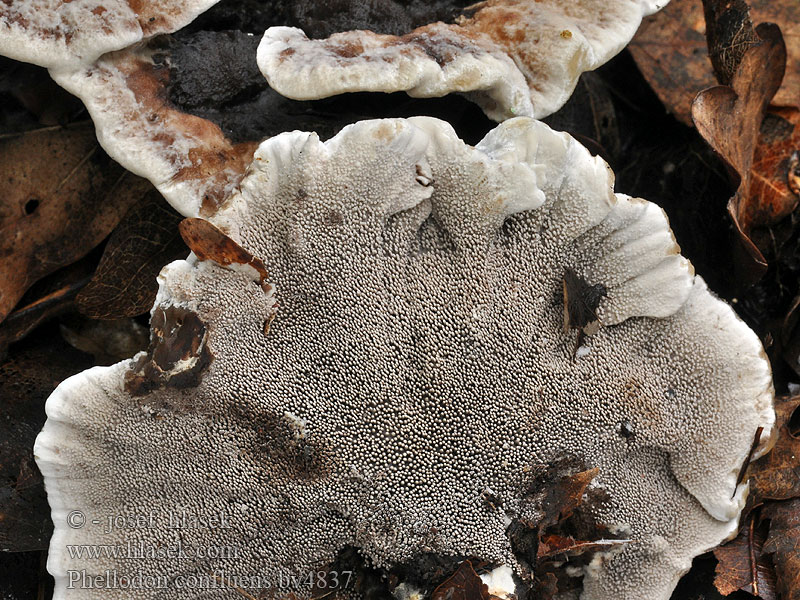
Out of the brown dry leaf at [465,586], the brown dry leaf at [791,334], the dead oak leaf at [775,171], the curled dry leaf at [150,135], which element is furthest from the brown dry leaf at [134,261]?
the brown dry leaf at [791,334]

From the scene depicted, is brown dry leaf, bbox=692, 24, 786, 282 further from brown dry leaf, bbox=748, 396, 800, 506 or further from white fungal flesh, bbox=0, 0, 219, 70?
white fungal flesh, bbox=0, 0, 219, 70

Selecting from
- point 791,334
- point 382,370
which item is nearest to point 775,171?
point 791,334

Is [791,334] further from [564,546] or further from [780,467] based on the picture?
[564,546]

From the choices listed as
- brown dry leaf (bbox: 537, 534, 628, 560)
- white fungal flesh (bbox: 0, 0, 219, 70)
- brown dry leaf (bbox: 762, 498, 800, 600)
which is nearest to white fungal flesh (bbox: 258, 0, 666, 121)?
white fungal flesh (bbox: 0, 0, 219, 70)

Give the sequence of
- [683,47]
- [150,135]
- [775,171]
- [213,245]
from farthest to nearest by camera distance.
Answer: [683,47] < [775,171] < [150,135] < [213,245]

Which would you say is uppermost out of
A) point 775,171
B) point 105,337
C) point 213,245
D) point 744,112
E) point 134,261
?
point 744,112

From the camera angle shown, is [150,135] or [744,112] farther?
[744,112]

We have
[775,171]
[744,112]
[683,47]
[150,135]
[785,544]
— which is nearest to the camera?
[150,135]
